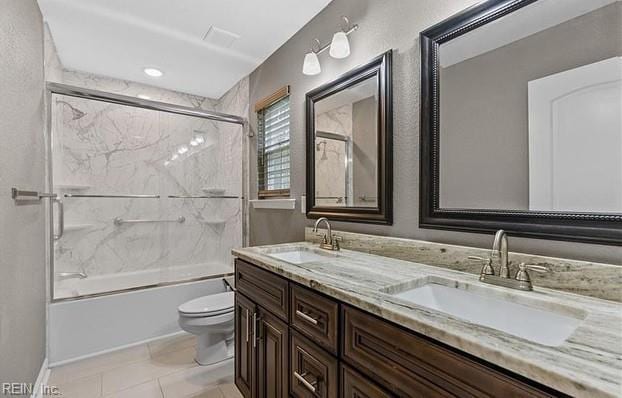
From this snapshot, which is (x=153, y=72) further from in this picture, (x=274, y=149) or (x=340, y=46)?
(x=340, y=46)

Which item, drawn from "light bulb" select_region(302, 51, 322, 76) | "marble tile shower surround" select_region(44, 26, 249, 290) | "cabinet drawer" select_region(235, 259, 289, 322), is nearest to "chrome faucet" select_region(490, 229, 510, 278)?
"cabinet drawer" select_region(235, 259, 289, 322)

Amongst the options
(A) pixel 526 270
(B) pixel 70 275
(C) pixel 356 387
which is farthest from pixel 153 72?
(A) pixel 526 270

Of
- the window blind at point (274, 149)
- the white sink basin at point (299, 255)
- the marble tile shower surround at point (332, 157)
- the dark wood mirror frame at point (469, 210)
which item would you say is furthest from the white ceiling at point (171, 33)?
the white sink basin at point (299, 255)

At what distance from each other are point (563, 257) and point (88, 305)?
9.38ft

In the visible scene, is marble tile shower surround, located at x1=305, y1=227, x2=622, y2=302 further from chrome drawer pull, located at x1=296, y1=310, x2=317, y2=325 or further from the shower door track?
the shower door track

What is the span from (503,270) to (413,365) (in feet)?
1.63

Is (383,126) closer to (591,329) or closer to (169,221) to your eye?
(591,329)

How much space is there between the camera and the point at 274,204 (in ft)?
8.16

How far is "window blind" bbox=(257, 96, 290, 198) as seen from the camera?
2445 millimetres

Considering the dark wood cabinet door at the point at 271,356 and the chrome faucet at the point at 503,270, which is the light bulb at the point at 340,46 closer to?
the chrome faucet at the point at 503,270

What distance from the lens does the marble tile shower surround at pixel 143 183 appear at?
9.70ft

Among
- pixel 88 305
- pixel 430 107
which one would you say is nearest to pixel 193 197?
pixel 88 305

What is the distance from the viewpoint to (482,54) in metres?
1.21

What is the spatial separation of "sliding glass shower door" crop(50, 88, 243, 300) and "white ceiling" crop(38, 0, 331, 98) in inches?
17.0
